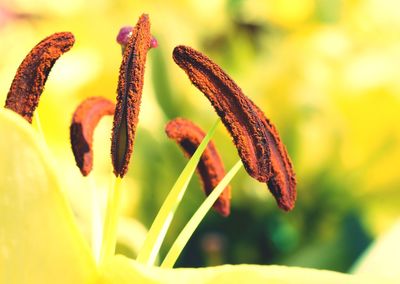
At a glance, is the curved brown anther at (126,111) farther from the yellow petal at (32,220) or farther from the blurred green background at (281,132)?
the blurred green background at (281,132)

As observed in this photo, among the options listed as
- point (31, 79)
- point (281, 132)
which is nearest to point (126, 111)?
point (31, 79)

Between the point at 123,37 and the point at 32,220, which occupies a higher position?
the point at 123,37

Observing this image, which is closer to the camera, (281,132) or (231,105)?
(231,105)

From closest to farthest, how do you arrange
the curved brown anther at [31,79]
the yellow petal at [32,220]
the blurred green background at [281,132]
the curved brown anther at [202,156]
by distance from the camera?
the yellow petal at [32,220] → the curved brown anther at [31,79] → the curved brown anther at [202,156] → the blurred green background at [281,132]

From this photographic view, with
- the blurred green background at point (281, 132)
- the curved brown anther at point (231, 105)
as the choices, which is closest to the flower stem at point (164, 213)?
the curved brown anther at point (231, 105)

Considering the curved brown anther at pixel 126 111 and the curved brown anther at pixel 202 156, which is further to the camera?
the curved brown anther at pixel 202 156

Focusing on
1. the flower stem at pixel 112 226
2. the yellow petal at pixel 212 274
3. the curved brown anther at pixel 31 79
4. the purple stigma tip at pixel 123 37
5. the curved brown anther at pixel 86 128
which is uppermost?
the purple stigma tip at pixel 123 37

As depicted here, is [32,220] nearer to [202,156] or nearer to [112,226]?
[112,226]
